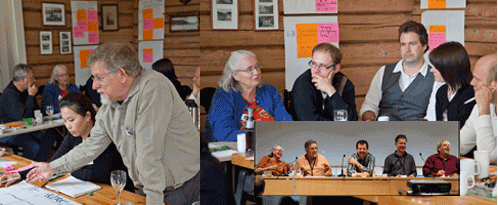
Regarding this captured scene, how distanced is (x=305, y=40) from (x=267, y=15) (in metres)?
0.20

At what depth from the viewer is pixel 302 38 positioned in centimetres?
151

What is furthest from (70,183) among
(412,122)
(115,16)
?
(412,122)

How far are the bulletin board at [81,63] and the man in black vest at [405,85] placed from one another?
1.70 meters

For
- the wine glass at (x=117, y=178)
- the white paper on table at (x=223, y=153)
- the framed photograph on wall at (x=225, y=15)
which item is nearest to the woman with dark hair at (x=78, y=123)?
the wine glass at (x=117, y=178)

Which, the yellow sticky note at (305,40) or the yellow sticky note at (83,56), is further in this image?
the yellow sticky note at (83,56)

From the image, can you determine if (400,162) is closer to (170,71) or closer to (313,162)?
(313,162)

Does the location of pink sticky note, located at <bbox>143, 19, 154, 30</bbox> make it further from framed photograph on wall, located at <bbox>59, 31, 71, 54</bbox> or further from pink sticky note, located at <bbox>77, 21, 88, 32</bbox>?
framed photograph on wall, located at <bbox>59, 31, 71, 54</bbox>

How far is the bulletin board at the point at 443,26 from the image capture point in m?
1.47

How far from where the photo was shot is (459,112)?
1489 millimetres

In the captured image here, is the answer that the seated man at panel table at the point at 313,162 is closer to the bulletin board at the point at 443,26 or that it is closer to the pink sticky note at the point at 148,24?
the bulletin board at the point at 443,26

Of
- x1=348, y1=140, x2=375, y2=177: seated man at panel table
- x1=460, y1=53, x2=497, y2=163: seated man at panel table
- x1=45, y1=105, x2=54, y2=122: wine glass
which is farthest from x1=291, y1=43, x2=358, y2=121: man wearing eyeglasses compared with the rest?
x1=45, y1=105, x2=54, y2=122: wine glass

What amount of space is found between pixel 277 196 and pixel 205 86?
656 mm

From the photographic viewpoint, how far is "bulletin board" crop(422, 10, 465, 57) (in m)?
1.47

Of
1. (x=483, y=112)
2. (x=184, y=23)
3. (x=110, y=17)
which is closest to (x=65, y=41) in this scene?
(x=110, y=17)
